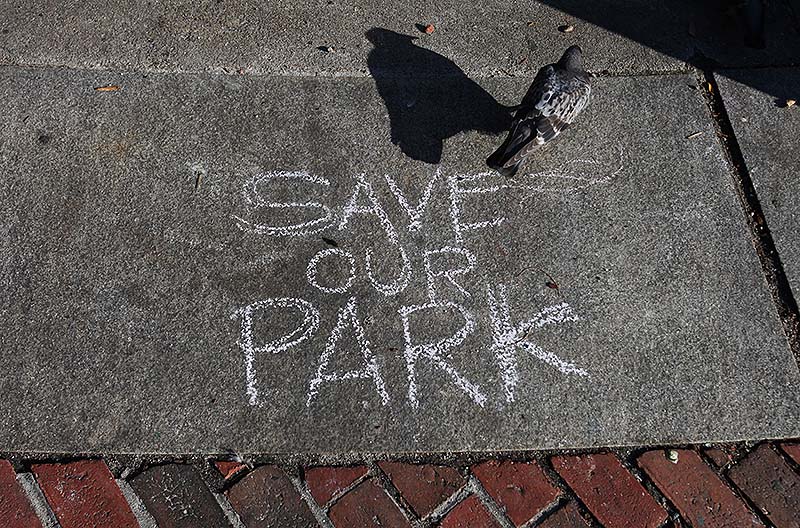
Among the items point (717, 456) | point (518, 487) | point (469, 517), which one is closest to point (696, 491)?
point (717, 456)

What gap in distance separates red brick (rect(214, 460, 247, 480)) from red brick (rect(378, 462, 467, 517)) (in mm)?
461

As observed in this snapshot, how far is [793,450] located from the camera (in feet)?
8.46

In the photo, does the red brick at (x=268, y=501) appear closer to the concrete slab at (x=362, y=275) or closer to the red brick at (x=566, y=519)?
the concrete slab at (x=362, y=275)

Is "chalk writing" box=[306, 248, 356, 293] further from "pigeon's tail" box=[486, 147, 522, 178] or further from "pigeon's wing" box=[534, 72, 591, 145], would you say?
"pigeon's wing" box=[534, 72, 591, 145]

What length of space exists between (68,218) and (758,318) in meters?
2.69

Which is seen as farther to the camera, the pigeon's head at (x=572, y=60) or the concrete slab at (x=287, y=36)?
the concrete slab at (x=287, y=36)

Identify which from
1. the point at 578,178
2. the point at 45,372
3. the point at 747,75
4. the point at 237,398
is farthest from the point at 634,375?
the point at 45,372

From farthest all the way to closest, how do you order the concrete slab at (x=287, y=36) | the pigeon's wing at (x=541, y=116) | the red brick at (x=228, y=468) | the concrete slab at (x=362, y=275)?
the concrete slab at (x=287, y=36)
the pigeon's wing at (x=541, y=116)
the concrete slab at (x=362, y=275)
the red brick at (x=228, y=468)

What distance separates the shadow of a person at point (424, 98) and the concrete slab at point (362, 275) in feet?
0.05

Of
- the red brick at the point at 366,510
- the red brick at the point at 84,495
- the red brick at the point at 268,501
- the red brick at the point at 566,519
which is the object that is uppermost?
the red brick at the point at 566,519

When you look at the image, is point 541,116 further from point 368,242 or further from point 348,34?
point 348,34

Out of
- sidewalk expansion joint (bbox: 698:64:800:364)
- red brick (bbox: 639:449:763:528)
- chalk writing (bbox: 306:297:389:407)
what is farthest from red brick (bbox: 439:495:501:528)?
sidewalk expansion joint (bbox: 698:64:800:364)

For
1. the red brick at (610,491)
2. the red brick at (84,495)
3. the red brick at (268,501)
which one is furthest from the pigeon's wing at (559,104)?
the red brick at (84,495)

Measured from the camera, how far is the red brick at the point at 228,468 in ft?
8.19
